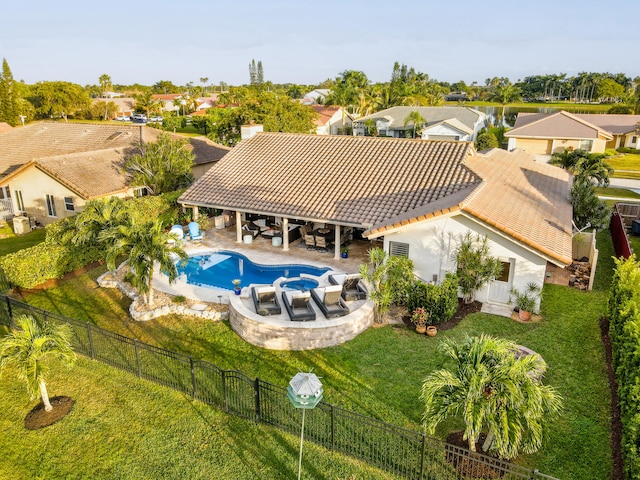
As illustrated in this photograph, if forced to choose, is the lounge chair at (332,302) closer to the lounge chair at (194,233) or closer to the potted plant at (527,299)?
the potted plant at (527,299)

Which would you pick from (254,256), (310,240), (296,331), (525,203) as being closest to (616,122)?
(525,203)

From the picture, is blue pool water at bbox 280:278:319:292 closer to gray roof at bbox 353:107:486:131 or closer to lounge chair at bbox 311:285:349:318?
lounge chair at bbox 311:285:349:318

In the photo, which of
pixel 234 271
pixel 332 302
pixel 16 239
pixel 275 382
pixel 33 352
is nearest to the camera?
pixel 33 352

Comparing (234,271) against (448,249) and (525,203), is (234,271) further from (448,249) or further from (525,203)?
(525,203)

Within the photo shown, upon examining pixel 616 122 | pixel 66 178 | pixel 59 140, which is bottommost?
pixel 66 178

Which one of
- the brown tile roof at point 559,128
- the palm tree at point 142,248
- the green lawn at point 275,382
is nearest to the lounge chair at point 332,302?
the green lawn at point 275,382

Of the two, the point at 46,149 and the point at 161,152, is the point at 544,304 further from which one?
the point at 46,149

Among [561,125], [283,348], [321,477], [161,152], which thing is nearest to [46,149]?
[161,152]
